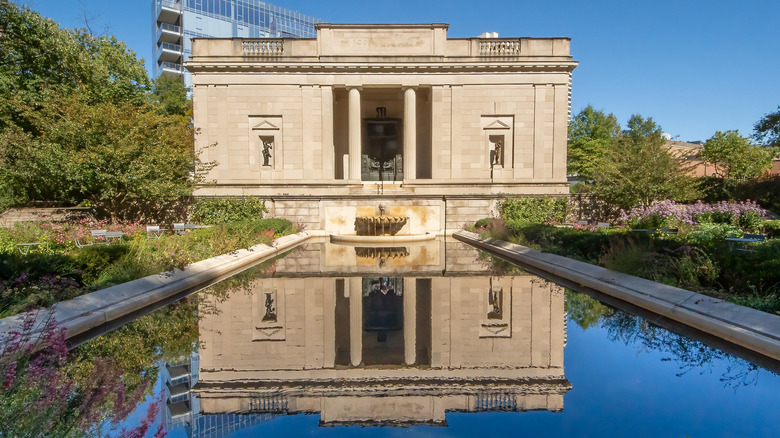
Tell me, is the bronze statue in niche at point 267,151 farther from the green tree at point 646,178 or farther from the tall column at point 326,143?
the green tree at point 646,178

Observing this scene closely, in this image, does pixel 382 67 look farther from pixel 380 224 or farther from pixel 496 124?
pixel 380 224

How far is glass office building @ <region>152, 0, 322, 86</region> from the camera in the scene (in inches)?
2586

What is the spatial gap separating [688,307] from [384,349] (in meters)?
4.60

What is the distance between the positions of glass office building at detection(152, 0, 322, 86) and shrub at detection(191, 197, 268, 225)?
157 feet

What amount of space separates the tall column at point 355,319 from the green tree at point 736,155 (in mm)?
45019

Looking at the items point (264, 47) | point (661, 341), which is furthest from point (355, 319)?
point (264, 47)

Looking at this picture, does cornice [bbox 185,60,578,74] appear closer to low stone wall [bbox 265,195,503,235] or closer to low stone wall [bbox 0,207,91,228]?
low stone wall [bbox 265,195,503,235]

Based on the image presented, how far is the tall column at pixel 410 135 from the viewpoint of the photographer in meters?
26.2

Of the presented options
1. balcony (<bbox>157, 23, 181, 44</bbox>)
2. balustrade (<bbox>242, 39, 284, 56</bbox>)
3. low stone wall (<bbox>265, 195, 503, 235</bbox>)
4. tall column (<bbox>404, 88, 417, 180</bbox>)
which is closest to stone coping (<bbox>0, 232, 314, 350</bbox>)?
low stone wall (<bbox>265, 195, 503, 235</bbox>)

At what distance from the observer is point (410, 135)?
26219 millimetres

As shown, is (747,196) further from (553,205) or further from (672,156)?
(553,205)

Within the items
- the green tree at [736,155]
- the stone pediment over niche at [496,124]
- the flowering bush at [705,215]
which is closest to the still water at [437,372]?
the flowering bush at [705,215]

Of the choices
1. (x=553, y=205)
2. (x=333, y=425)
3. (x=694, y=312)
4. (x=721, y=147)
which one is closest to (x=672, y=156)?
(x=553, y=205)

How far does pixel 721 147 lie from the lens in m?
44.8
